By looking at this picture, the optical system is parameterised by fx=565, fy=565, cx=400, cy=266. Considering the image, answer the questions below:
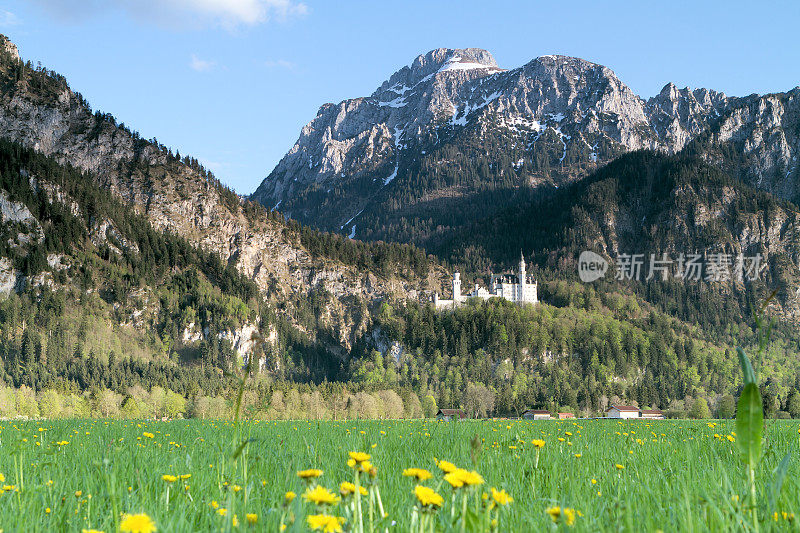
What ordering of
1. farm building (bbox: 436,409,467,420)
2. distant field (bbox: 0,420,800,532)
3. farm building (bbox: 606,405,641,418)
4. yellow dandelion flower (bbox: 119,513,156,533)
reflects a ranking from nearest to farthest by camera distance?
yellow dandelion flower (bbox: 119,513,156,533)
distant field (bbox: 0,420,800,532)
farm building (bbox: 436,409,467,420)
farm building (bbox: 606,405,641,418)

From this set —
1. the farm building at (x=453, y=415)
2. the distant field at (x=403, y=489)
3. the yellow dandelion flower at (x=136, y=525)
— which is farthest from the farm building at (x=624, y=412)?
the yellow dandelion flower at (x=136, y=525)

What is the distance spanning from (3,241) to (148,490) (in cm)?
19032

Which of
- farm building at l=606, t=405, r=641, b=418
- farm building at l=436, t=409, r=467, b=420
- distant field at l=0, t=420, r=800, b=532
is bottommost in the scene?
farm building at l=606, t=405, r=641, b=418

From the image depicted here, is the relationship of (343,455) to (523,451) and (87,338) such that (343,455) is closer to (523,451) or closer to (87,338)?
(523,451)

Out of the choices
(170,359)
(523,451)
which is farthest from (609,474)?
(170,359)

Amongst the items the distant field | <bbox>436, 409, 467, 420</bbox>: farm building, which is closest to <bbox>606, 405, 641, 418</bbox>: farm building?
<bbox>436, 409, 467, 420</bbox>: farm building

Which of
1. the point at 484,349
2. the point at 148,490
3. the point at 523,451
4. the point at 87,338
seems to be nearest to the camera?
the point at 148,490

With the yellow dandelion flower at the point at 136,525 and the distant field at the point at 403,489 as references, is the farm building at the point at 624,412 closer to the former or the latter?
the distant field at the point at 403,489

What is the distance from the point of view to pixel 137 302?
181250 millimetres

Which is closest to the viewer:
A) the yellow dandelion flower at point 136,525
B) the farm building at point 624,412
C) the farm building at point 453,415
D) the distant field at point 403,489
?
the yellow dandelion flower at point 136,525

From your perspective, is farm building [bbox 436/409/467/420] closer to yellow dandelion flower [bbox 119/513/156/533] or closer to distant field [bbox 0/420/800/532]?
distant field [bbox 0/420/800/532]

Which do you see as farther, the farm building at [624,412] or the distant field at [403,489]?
the farm building at [624,412]

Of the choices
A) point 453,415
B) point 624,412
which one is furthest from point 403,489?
point 624,412

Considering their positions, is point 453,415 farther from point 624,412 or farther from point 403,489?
point 624,412
